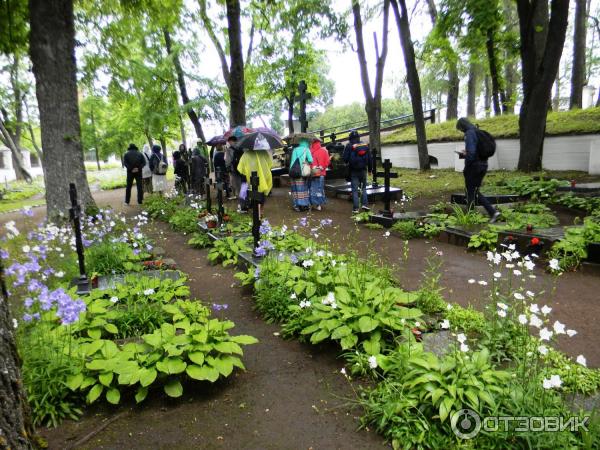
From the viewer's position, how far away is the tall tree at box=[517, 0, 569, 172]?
436 inches

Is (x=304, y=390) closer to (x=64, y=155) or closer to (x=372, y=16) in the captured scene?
(x=64, y=155)

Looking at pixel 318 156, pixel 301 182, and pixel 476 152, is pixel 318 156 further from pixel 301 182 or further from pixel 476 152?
pixel 476 152

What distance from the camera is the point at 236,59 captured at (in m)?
12.1

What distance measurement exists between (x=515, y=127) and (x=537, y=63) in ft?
9.93

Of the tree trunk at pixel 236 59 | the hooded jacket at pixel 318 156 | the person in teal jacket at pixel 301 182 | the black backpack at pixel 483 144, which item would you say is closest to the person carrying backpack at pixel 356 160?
the hooded jacket at pixel 318 156

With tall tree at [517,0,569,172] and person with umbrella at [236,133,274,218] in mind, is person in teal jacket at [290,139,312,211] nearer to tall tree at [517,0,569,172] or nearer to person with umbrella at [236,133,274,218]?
person with umbrella at [236,133,274,218]

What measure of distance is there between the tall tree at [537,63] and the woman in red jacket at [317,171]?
6.38 metres

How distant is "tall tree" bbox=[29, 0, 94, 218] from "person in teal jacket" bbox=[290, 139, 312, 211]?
4.91 metres

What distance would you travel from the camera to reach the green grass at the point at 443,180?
462 inches

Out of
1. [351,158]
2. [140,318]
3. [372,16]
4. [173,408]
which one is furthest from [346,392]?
[372,16]

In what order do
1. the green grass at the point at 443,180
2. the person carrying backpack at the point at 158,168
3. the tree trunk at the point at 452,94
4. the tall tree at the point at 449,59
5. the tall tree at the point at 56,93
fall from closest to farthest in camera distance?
the tall tree at the point at 56,93 → the green grass at the point at 443,180 → the person carrying backpack at the point at 158,168 → the tall tree at the point at 449,59 → the tree trunk at the point at 452,94

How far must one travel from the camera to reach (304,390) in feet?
10.0

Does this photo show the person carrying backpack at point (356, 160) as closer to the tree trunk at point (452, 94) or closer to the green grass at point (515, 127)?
the green grass at point (515, 127)

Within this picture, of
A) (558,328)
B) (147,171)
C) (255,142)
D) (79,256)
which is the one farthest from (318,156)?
(558,328)
